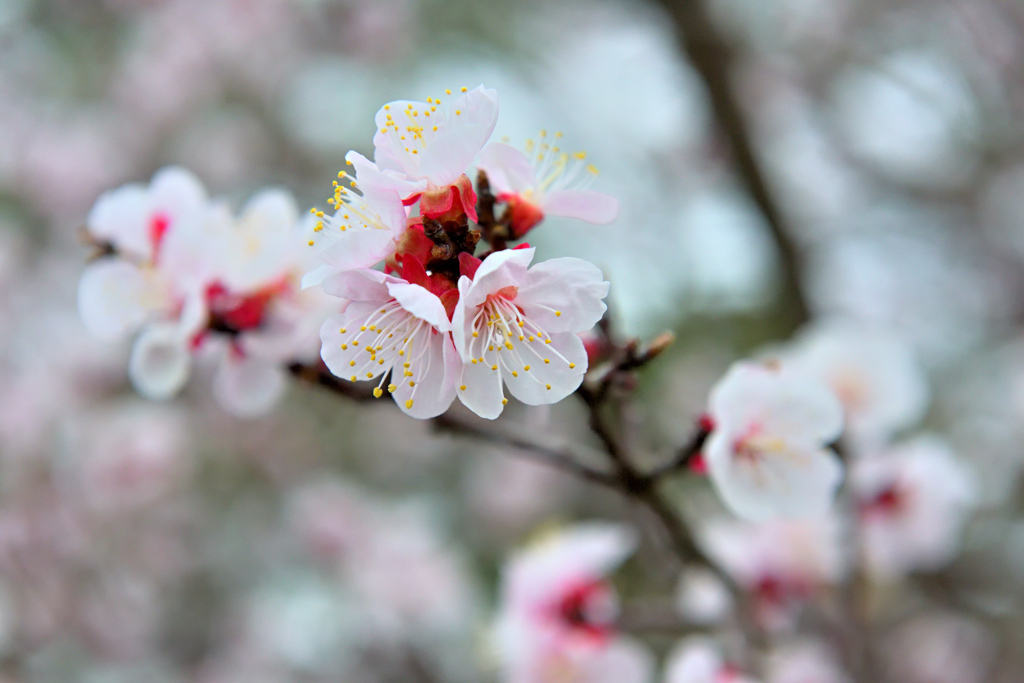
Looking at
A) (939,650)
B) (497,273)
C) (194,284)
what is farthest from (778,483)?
(939,650)

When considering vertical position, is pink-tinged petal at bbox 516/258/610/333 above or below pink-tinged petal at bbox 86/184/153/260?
above

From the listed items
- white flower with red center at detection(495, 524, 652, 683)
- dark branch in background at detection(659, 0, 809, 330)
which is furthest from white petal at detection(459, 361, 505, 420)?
dark branch in background at detection(659, 0, 809, 330)

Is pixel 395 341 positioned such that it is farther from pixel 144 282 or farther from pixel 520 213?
pixel 144 282

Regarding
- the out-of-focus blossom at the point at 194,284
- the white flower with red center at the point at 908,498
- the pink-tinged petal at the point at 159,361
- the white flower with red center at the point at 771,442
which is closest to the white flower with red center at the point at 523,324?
the white flower with red center at the point at 771,442

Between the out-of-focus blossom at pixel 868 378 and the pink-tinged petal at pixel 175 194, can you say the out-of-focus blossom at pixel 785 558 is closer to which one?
the out-of-focus blossom at pixel 868 378

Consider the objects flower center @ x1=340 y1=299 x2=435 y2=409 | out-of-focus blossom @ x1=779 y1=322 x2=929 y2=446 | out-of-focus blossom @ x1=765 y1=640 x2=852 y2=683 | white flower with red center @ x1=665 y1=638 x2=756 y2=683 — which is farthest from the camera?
out-of-focus blossom @ x1=765 y1=640 x2=852 y2=683

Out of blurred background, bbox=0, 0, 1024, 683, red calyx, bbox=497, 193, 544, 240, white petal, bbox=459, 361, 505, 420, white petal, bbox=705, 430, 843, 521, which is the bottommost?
blurred background, bbox=0, 0, 1024, 683

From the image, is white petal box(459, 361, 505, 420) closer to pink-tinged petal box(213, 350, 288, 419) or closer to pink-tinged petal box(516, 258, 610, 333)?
pink-tinged petal box(516, 258, 610, 333)
